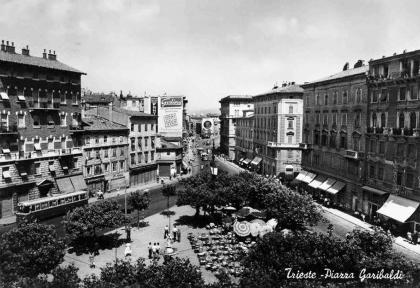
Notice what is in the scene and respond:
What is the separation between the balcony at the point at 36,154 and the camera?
1922 inches

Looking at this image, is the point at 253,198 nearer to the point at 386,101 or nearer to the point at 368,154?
the point at 368,154

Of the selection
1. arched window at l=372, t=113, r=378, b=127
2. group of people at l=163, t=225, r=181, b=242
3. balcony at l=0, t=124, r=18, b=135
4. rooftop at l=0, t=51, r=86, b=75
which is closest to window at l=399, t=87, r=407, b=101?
arched window at l=372, t=113, r=378, b=127

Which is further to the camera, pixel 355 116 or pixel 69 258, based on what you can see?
pixel 355 116

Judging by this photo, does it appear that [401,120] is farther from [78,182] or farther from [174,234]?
[78,182]

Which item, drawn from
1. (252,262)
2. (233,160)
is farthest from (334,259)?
(233,160)

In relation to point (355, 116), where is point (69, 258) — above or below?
below

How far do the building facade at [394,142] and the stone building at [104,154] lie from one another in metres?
37.6

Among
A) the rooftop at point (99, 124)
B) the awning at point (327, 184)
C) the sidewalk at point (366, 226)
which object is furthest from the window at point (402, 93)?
the rooftop at point (99, 124)

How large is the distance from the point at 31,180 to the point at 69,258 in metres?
21.5

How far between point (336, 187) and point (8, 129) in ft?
153

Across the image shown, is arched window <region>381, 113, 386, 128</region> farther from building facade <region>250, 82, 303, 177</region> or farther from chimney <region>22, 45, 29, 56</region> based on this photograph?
chimney <region>22, 45, 29, 56</region>

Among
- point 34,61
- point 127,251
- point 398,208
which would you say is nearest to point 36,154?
point 34,61

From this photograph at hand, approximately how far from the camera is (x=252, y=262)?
75.3 feet

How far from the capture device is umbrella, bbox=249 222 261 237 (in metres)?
38.8
